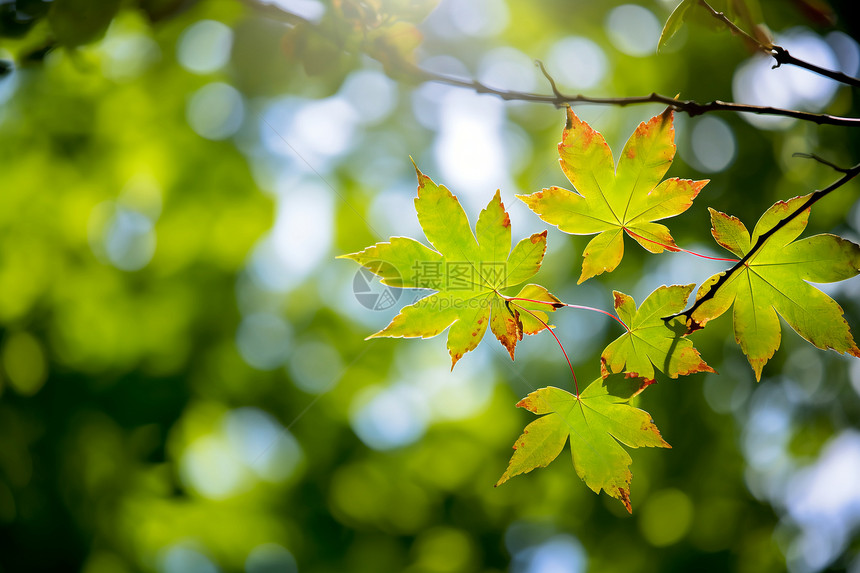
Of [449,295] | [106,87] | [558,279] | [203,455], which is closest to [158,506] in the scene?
[203,455]

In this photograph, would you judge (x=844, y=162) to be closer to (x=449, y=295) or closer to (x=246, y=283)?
(x=449, y=295)

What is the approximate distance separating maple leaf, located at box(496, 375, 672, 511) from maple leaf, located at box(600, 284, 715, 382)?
0.11 ft

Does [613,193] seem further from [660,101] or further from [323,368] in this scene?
[323,368]

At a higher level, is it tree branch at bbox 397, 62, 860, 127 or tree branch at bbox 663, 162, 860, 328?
tree branch at bbox 397, 62, 860, 127

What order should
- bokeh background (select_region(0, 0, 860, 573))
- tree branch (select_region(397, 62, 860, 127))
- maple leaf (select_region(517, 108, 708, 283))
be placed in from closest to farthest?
tree branch (select_region(397, 62, 860, 127))
maple leaf (select_region(517, 108, 708, 283))
bokeh background (select_region(0, 0, 860, 573))

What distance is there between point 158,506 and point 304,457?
6.23 feet

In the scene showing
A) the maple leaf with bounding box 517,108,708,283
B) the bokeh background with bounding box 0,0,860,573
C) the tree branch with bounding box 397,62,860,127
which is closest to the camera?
the tree branch with bounding box 397,62,860,127

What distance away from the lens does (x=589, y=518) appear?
6539 millimetres

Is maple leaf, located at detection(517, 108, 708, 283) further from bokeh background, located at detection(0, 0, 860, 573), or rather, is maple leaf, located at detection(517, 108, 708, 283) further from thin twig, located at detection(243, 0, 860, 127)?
bokeh background, located at detection(0, 0, 860, 573)

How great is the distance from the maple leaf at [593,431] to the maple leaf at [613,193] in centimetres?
25

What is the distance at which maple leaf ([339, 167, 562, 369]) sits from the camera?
0.96 metres

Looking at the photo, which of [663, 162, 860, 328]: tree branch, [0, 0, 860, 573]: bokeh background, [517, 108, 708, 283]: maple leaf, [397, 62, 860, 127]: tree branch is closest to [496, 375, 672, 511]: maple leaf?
[663, 162, 860, 328]: tree branch

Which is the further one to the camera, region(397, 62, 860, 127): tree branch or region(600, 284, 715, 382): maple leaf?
region(600, 284, 715, 382): maple leaf

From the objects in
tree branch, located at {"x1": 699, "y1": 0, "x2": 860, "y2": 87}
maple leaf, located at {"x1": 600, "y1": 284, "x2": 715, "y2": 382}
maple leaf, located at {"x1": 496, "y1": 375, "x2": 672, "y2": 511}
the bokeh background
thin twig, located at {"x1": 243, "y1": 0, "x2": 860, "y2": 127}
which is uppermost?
tree branch, located at {"x1": 699, "y1": 0, "x2": 860, "y2": 87}
